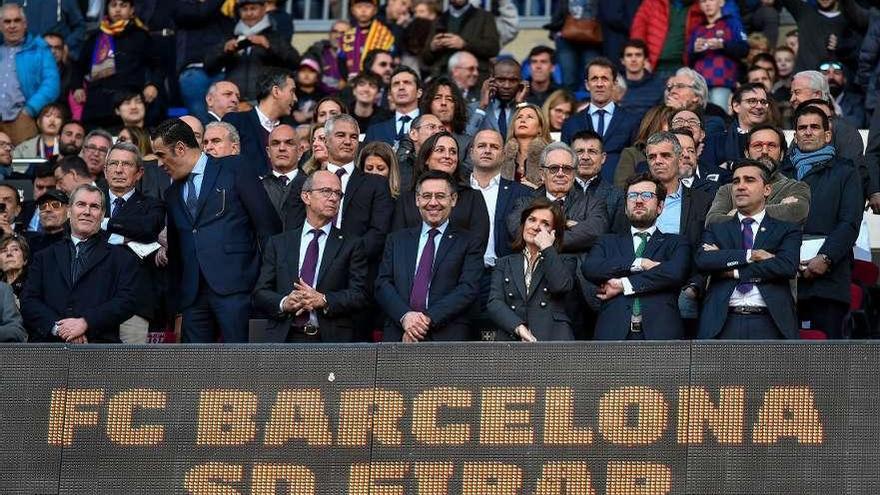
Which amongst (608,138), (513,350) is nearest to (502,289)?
(513,350)

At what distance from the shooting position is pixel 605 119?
18031mm

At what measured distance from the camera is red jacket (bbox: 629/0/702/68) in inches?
835

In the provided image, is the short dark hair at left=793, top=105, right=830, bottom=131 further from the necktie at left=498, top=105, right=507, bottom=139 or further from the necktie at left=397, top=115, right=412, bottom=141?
the necktie at left=397, top=115, right=412, bottom=141

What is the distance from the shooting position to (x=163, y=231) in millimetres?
16016

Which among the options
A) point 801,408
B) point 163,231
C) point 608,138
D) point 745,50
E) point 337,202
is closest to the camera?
point 801,408

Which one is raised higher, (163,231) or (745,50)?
(745,50)

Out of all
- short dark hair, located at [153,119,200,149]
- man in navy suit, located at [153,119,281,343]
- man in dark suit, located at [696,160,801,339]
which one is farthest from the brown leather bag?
man in dark suit, located at [696,160,801,339]

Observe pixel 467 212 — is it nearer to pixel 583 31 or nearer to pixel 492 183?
pixel 492 183

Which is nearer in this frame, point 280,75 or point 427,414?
point 427,414

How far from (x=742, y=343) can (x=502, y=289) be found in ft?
10.1

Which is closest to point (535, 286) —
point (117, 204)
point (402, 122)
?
point (117, 204)

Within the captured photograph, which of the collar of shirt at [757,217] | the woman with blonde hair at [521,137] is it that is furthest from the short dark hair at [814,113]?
the woman with blonde hair at [521,137]

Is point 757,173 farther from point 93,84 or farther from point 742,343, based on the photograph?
point 93,84

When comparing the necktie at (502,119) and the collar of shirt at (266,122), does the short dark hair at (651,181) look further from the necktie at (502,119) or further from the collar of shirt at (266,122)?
the collar of shirt at (266,122)
